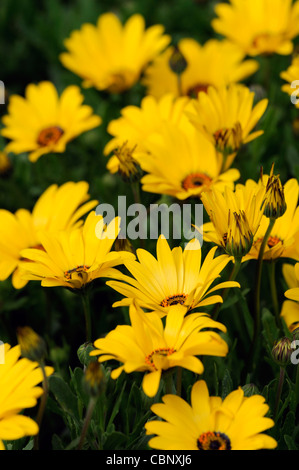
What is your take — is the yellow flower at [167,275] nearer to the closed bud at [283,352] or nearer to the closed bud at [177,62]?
the closed bud at [283,352]

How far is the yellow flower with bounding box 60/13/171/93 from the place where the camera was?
201 centimetres

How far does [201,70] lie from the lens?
2.02m

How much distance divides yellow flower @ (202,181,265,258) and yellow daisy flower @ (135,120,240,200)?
0.26 metres

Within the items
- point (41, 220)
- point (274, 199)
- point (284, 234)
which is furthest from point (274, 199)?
point (41, 220)

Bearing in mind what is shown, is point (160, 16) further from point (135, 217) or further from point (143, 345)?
point (143, 345)

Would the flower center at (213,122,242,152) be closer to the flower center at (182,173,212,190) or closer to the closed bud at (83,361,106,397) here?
the flower center at (182,173,212,190)

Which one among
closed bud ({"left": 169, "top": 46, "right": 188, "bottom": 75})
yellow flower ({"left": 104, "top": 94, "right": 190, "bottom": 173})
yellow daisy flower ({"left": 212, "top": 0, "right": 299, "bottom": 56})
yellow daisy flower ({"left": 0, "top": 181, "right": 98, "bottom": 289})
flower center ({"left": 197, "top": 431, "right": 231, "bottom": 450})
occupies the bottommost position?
flower center ({"left": 197, "top": 431, "right": 231, "bottom": 450})

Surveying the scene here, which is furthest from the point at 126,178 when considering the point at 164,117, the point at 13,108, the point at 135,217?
the point at 13,108

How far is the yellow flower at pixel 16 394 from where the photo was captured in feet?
3.03

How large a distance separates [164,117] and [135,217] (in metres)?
0.27

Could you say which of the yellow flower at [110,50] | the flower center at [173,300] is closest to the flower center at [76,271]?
the flower center at [173,300]

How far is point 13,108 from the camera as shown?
1.88 m

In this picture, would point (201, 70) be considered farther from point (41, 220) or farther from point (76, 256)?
point (76, 256)

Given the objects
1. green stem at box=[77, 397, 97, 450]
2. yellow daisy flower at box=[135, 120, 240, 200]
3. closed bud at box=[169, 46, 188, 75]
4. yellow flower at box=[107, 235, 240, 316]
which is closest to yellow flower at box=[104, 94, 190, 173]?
yellow daisy flower at box=[135, 120, 240, 200]
